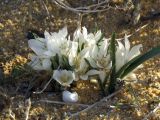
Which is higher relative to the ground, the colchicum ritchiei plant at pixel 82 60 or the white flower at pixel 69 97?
the colchicum ritchiei plant at pixel 82 60

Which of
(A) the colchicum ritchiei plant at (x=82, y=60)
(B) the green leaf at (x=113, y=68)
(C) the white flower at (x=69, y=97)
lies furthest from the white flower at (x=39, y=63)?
(B) the green leaf at (x=113, y=68)

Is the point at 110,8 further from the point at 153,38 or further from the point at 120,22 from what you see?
the point at 153,38

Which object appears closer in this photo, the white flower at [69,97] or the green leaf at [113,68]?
the green leaf at [113,68]

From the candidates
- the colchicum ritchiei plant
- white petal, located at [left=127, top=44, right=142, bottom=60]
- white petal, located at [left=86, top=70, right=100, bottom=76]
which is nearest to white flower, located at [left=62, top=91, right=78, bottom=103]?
the colchicum ritchiei plant

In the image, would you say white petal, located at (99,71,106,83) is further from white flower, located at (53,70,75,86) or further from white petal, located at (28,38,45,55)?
white petal, located at (28,38,45,55)

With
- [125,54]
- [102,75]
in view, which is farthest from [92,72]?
[125,54]

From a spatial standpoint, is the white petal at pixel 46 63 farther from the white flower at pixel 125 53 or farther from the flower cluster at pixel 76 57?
the white flower at pixel 125 53
